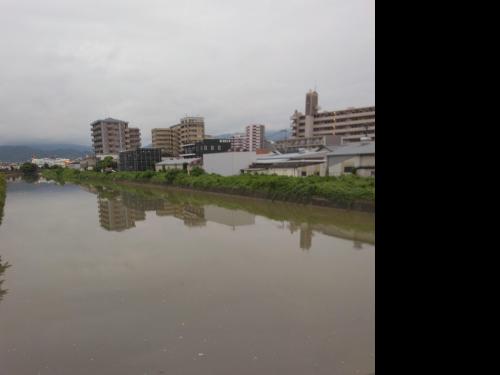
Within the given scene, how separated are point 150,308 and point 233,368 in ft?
5.76

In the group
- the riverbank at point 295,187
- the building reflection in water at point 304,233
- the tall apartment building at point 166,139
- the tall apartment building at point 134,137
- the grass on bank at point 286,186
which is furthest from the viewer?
the tall apartment building at point 134,137

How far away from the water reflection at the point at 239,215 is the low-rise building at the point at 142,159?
14921 mm

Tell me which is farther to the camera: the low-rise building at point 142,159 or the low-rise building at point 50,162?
the low-rise building at point 50,162

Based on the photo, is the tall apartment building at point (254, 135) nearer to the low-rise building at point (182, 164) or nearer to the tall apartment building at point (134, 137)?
the tall apartment building at point (134, 137)

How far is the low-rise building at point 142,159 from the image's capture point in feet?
106

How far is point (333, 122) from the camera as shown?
32094 millimetres

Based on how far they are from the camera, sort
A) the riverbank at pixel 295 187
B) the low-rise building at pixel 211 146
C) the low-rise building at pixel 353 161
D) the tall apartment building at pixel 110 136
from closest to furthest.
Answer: the riverbank at pixel 295 187 → the low-rise building at pixel 353 161 → the low-rise building at pixel 211 146 → the tall apartment building at pixel 110 136

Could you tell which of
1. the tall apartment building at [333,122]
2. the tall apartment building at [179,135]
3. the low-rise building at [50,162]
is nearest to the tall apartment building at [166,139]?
the tall apartment building at [179,135]

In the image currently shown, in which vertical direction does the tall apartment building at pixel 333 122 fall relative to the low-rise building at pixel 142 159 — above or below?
above

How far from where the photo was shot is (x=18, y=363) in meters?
3.14

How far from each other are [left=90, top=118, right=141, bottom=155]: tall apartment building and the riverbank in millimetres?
27574
